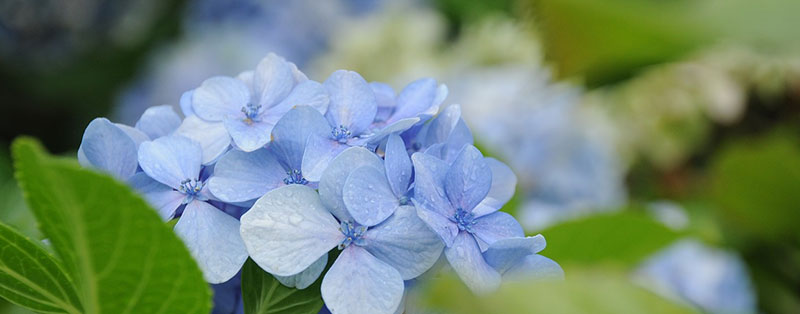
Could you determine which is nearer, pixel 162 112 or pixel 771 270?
pixel 162 112

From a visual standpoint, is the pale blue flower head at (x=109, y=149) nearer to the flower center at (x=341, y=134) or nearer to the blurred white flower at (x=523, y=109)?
the flower center at (x=341, y=134)

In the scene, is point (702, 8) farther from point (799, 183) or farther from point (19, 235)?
point (19, 235)

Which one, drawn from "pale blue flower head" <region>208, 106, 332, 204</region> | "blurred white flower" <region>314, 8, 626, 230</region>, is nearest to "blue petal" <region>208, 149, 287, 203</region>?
"pale blue flower head" <region>208, 106, 332, 204</region>

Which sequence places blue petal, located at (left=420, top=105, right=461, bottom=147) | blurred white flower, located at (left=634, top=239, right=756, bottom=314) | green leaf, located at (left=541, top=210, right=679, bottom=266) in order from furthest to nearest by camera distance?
blurred white flower, located at (left=634, top=239, right=756, bottom=314) < green leaf, located at (left=541, top=210, right=679, bottom=266) < blue petal, located at (left=420, top=105, right=461, bottom=147)

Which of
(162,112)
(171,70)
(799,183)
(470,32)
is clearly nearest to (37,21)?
(171,70)

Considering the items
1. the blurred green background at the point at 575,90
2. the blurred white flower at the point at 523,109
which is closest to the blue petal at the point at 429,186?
the blurred green background at the point at 575,90

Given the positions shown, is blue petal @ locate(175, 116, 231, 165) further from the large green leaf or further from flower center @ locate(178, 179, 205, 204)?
the large green leaf
